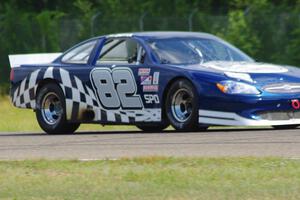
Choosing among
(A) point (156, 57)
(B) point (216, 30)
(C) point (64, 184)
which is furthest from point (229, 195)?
(B) point (216, 30)

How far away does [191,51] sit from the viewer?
15.6 meters

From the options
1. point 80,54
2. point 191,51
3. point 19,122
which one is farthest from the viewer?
point 19,122

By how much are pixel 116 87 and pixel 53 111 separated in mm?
1342

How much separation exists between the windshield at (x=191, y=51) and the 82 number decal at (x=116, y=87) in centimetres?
52

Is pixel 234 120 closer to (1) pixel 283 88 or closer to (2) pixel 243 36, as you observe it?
(1) pixel 283 88

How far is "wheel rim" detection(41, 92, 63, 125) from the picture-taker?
16.3 metres

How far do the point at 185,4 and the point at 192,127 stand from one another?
2252 centimetres

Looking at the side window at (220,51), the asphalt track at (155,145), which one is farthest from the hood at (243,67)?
the asphalt track at (155,145)

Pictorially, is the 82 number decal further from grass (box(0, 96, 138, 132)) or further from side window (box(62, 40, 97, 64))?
grass (box(0, 96, 138, 132))

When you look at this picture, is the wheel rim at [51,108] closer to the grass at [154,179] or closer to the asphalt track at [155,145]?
the asphalt track at [155,145]

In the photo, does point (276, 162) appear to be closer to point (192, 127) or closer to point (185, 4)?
point (192, 127)

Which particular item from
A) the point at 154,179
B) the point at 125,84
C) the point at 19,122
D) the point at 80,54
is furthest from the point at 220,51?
the point at 19,122

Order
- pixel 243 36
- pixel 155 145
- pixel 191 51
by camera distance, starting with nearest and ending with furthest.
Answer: pixel 155 145, pixel 191 51, pixel 243 36

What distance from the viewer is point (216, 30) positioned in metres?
32.3
